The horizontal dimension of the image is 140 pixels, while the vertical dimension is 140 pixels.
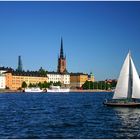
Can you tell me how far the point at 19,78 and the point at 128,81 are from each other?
185 feet

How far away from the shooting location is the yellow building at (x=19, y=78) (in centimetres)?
7294

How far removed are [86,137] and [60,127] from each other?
204 cm

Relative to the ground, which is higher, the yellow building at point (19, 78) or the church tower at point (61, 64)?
the church tower at point (61, 64)

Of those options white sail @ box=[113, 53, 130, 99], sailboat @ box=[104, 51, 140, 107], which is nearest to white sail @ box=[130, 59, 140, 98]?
sailboat @ box=[104, 51, 140, 107]

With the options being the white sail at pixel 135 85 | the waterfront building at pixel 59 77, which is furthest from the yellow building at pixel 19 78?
the white sail at pixel 135 85

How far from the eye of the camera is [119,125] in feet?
41.4

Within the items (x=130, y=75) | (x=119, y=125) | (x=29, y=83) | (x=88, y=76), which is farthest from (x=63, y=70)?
(x=119, y=125)

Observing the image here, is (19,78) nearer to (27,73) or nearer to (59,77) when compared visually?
(27,73)

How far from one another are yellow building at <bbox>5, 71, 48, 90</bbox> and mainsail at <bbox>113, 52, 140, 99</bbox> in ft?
174

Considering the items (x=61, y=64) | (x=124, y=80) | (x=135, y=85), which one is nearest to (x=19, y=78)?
(x=61, y=64)

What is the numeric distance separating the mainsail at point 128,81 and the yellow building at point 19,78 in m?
53.1

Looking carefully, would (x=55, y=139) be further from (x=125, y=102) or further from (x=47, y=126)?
(x=125, y=102)

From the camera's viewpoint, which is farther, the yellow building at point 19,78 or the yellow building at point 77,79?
the yellow building at point 77,79

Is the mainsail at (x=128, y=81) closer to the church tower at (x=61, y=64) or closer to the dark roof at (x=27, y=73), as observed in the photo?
the dark roof at (x=27, y=73)
